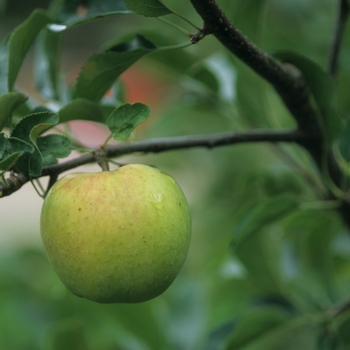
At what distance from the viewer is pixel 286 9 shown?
47.1 inches

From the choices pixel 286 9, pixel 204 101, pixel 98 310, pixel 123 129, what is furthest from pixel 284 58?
pixel 286 9

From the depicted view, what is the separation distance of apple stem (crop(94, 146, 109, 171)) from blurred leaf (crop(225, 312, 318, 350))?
271mm

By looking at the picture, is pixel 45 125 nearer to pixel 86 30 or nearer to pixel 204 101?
pixel 204 101

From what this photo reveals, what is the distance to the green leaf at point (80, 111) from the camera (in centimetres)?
49

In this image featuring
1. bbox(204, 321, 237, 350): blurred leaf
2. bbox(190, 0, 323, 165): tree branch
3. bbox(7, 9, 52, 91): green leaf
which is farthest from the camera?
bbox(204, 321, 237, 350): blurred leaf

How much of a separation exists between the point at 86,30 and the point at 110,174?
4.37 metres

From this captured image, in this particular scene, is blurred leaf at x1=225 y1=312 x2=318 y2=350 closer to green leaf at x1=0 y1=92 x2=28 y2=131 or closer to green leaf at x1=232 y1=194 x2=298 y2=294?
green leaf at x1=232 y1=194 x2=298 y2=294

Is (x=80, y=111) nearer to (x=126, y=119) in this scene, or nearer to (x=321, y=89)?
(x=126, y=119)

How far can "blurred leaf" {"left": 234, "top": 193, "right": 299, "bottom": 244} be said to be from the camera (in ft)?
1.88

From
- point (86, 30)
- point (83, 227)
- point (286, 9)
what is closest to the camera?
point (83, 227)

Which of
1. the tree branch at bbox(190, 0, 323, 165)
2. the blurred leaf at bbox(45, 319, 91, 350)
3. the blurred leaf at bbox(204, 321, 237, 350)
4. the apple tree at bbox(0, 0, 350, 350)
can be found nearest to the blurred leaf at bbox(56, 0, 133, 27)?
the apple tree at bbox(0, 0, 350, 350)

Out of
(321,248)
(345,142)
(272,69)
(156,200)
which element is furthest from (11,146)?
(321,248)

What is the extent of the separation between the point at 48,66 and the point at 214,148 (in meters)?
0.25

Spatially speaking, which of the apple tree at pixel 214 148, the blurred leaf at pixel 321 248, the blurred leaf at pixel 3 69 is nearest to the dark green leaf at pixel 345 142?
the apple tree at pixel 214 148
